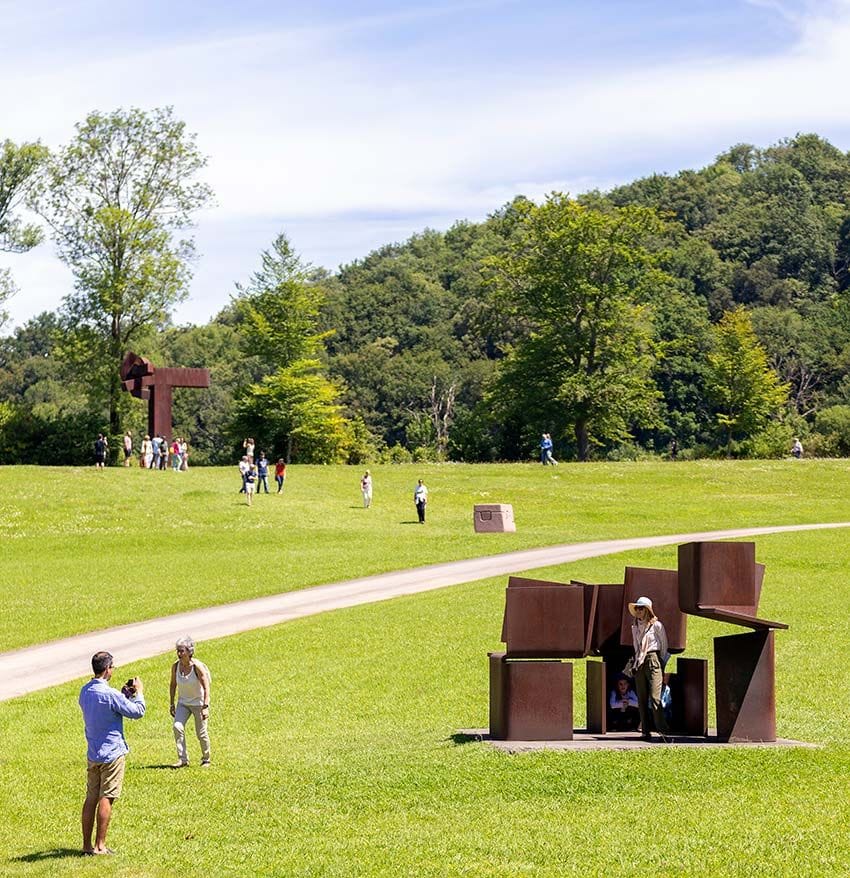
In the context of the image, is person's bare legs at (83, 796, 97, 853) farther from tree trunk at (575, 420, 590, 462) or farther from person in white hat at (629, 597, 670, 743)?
tree trunk at (575, 420, 590, 462)

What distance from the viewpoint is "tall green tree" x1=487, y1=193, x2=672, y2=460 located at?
83.4 meters

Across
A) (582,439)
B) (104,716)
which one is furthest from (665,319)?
(104,716)

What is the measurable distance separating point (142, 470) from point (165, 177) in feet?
83.1

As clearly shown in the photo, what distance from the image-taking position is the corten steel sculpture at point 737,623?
16.4 metres

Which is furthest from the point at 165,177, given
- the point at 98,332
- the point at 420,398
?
the point at 420,398

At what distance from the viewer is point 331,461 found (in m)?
81.9

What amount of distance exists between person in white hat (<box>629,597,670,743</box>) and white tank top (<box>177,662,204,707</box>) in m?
5.23

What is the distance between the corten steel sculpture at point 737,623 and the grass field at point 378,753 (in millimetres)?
711

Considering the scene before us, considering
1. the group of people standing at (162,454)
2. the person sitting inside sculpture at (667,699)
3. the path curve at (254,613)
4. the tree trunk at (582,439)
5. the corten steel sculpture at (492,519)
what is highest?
the tree trunk at (582,439)

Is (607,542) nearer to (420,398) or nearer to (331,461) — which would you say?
Result: (331,461)

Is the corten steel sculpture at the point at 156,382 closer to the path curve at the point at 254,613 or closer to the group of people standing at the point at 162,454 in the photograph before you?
the group of people standing at the point at 162,454

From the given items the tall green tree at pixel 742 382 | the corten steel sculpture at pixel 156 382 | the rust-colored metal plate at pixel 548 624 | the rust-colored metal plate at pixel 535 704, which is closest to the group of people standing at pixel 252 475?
the corten steel sculpture at pixel 156 382

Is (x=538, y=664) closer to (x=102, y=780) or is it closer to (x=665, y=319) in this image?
(x=102, y=780)

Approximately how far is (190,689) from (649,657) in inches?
216
